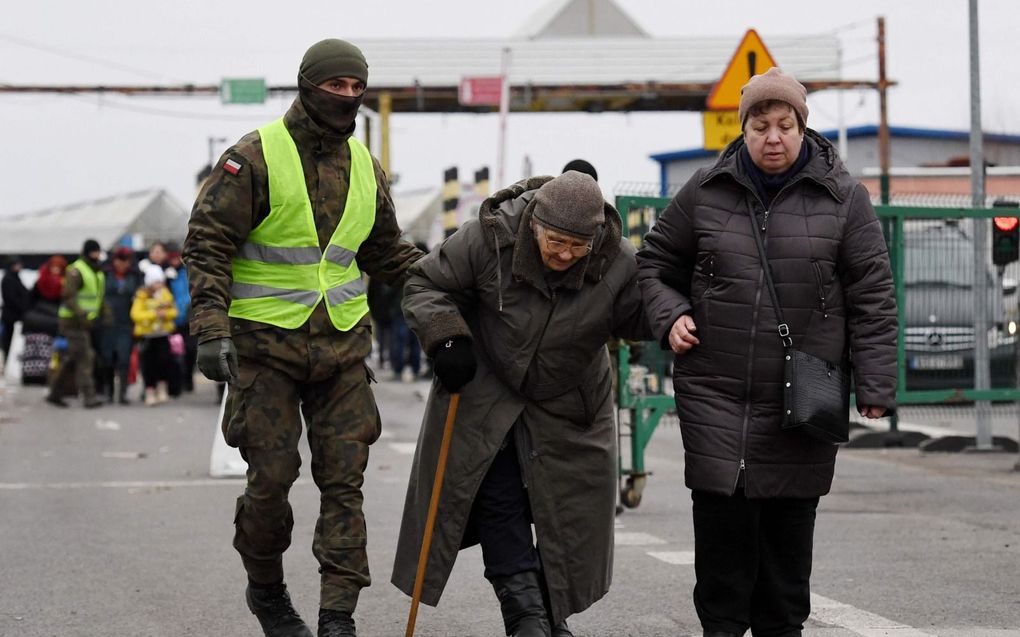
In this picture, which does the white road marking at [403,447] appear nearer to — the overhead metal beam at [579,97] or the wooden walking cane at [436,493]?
the wooden walking cane at [436,493]

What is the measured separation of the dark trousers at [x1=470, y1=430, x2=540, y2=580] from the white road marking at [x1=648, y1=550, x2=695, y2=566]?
98.2 inches

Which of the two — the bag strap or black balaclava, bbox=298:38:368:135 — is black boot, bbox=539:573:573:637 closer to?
the bag strap

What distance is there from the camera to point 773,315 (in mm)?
5051

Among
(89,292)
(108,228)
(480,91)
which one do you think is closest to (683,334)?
(89,292)

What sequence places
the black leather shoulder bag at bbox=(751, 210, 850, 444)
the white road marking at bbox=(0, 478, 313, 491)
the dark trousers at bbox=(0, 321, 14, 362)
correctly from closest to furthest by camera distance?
the black leather shoulder bag at bbox=(751, 210, 850, 444) → the white road marking at bbox=(0, 478, 313, 491) → the dark trousers at bbox=(0, 321, 14, 362)

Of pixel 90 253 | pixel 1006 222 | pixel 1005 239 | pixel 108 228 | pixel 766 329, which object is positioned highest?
pixel 108 228

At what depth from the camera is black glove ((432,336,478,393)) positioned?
5.23m

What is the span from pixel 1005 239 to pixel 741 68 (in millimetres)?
2293

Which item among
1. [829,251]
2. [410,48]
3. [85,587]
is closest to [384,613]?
[85,587]

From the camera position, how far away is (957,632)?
6105mm

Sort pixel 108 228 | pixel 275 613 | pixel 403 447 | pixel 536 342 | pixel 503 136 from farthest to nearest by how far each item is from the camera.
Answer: pixel 108 228 < pixel 503 136 < pixel 403 447 < pixel 275 613 < pixel 536 342

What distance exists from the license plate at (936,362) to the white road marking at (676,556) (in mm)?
4434

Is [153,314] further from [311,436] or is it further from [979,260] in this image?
[311,436]

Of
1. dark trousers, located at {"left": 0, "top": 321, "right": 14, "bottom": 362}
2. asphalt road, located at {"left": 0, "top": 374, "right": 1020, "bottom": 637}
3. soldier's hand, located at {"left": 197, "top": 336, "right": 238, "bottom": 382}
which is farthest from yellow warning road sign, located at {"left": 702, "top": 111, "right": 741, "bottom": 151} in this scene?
dark trousers, located at {"left": 0, "top": 321, "right": 14, "bottom": 362}
